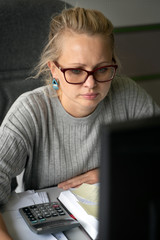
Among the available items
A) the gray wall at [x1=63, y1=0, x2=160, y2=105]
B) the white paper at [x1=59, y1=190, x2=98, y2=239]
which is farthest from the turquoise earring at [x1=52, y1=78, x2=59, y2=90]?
the gray wall at [x1=63, y1=0, x2=160, y2=105]

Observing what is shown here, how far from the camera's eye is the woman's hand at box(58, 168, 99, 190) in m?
1.14

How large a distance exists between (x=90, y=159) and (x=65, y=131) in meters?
0.13

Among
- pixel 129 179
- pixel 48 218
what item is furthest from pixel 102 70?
pixel 129 179

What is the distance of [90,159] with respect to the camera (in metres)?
1.26

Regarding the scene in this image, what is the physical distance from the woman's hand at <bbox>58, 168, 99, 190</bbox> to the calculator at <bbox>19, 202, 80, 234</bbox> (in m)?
0.16

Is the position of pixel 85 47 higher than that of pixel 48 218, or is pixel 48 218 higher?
pixel 85 47

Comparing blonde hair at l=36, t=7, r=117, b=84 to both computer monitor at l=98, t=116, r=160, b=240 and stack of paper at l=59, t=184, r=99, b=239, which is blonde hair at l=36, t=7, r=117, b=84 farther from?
computer monitor at l=98, t=116, r=160, b=240

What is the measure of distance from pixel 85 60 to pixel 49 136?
29 centimetres

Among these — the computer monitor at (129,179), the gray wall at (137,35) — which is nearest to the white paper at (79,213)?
the computer monitor at (129,179)

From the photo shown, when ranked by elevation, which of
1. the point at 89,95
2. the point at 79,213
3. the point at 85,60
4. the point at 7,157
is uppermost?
the point at 85,60

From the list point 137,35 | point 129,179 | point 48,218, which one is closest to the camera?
point 129,179

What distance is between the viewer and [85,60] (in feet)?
3.47

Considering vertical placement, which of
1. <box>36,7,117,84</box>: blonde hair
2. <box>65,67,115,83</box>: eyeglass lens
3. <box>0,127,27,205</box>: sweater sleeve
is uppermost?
<box>36,7,117,84</box>: blonde hair

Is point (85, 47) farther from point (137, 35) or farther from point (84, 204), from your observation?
point (137, 35)
